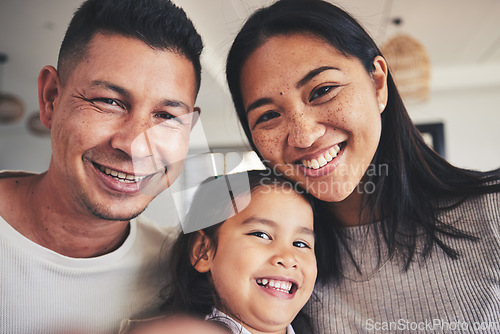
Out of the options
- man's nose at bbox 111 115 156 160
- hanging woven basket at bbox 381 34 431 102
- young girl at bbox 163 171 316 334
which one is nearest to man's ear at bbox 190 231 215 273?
young girl at bbox 163 171 316 334

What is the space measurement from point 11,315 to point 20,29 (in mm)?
308

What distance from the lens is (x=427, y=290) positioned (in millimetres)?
528

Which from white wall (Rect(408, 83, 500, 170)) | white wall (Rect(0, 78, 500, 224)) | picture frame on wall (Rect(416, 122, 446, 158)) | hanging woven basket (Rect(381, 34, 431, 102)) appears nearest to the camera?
white wall (Rect(0, 78, 500, 224))

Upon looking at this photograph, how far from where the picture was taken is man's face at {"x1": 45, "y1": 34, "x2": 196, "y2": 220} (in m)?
0.41

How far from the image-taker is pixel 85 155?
427 millimetres

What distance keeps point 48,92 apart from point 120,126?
0.09m

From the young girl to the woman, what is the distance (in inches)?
1.7

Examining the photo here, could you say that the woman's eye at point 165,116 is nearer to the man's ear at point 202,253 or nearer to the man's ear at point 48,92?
the man's ear at point 48,92

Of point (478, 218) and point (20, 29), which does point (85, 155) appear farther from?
point (478, 218)

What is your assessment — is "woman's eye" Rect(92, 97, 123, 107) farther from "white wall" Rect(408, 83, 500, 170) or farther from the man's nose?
"white wall" Rect(408, 83, 500, 170)

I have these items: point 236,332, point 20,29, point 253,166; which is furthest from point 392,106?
point 20,29

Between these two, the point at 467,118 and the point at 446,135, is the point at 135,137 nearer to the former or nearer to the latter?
the point at 446,135

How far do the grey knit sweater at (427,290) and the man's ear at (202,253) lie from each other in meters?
0.16

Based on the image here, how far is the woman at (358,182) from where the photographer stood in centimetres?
49
